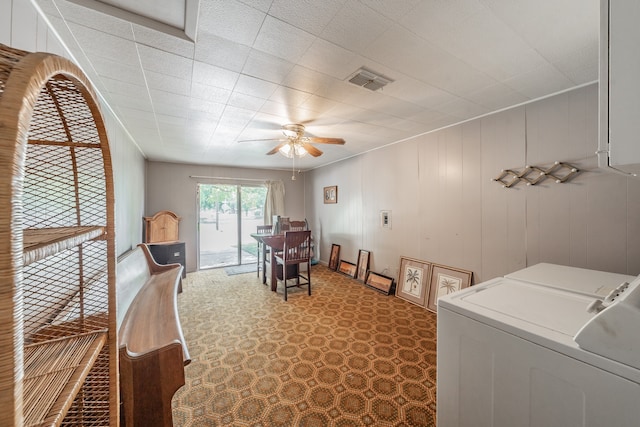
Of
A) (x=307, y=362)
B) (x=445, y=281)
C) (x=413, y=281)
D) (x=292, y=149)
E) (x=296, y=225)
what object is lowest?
(x=307, y=362)

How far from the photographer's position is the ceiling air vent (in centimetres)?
180

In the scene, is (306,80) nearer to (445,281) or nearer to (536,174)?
(536,174)

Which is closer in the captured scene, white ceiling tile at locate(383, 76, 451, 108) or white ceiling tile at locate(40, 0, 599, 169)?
white ceiling tile at locate(40, 0, 599, 169)

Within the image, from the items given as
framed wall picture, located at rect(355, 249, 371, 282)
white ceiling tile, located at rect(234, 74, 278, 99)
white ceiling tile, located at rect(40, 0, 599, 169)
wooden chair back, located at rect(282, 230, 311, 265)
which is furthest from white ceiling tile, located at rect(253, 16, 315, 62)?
framed wall picture, located at rect(355, 249, 371, 282)

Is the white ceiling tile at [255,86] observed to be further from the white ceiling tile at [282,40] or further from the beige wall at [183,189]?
the beige wall at [183,189]

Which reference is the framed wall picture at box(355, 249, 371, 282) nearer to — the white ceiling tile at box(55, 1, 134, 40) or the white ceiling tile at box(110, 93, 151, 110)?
the white ceiling tile at box(110, 93, 151, 110)

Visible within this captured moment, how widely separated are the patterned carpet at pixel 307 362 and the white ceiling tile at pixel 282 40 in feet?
8.03

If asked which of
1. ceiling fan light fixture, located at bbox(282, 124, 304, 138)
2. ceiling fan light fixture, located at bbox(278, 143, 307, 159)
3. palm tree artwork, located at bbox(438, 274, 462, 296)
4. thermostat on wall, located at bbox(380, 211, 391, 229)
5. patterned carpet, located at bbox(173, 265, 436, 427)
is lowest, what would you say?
patterned carpet, located at bbox(173, 265, 436, 427)

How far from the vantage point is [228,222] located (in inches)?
226

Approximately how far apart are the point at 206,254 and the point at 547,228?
596 cm

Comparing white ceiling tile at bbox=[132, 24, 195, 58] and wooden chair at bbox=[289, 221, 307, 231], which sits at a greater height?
white ceiling tile at bbox=[132, 24, 195, 58]

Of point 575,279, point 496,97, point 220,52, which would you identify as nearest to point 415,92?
point 496,97

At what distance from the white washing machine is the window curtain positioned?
5041 millimetres

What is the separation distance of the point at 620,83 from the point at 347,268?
436 cm
